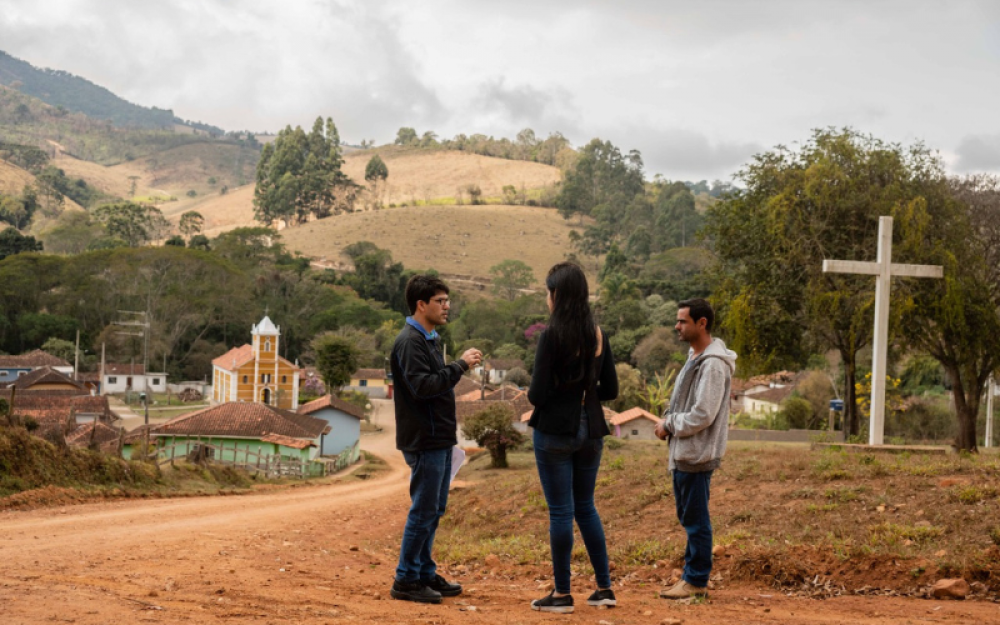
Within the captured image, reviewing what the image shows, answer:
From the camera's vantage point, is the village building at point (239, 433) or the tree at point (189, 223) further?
the tree at point (189, 223)

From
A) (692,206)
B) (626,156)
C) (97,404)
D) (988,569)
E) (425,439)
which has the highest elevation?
(626,156)

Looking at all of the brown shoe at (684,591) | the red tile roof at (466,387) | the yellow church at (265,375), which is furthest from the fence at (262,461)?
the brown shoe at (684,591)

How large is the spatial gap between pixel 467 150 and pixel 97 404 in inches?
4694

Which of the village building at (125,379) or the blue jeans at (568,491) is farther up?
the blue jeans at (568,491)

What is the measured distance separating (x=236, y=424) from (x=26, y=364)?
25575mm

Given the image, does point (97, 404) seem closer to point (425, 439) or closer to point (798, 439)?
point (798, 439)

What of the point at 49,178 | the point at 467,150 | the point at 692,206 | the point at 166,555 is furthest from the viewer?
the point at 467,150

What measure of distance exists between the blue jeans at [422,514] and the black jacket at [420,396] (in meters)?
0.08

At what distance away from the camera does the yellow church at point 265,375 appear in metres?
48.5

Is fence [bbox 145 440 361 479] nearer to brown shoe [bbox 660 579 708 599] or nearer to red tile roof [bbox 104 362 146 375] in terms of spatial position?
brown shoe [bbox 660 579 708 599]

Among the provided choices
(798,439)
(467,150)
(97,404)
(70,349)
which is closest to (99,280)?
(70,349)

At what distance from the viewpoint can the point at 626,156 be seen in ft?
367

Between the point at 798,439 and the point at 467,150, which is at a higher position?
the point at 467,150

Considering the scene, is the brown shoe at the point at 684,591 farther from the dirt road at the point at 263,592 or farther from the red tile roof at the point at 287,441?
the red tile roof at the point at 287,441
